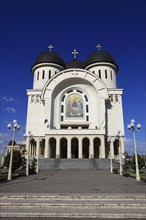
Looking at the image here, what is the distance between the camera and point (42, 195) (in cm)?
639

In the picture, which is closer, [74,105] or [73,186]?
[73,186]

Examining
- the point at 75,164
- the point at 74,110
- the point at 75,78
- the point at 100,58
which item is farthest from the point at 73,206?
the point at 100,58

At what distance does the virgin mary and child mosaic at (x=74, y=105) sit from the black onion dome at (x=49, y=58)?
29.4 ft

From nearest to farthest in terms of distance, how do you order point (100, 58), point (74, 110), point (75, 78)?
point (74, 110) < point (75, 78) < point (100, 58)

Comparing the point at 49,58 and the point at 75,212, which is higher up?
the point at 49,58

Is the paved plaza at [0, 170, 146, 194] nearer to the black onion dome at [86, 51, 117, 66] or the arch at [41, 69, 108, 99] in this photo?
the arch at [41, 69, 108, 99]

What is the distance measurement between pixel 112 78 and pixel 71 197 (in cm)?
3372

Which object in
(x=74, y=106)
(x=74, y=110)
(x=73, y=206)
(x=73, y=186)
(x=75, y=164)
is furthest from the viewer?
(x=74, y=106)

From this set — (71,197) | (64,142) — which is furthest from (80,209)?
(64,142)

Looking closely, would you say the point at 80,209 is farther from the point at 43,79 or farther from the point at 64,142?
the point at 43,79

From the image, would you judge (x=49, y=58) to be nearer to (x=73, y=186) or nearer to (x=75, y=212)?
(x=73, y=186)

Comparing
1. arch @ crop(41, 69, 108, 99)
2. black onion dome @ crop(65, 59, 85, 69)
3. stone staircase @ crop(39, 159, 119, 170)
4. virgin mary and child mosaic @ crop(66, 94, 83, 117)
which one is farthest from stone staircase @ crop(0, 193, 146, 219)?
black onion dome @ crop(65, 59, 85, 69)

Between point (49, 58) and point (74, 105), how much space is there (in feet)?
38.9

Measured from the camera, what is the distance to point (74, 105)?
1329 inches
